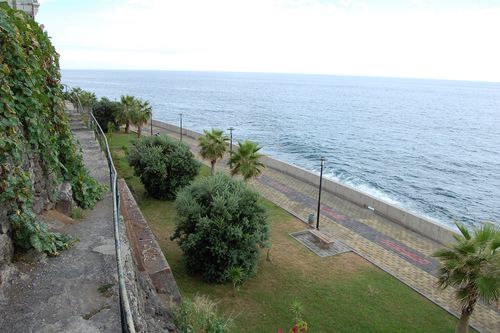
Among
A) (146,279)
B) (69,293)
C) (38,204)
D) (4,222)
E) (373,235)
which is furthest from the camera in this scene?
(373,235)

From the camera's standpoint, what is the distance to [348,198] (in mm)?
29469

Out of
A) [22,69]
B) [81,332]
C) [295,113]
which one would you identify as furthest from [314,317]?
[295,113]

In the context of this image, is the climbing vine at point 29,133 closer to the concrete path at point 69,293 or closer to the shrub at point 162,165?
the concrete path at point 69,293

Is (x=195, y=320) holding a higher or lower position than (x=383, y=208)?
higher

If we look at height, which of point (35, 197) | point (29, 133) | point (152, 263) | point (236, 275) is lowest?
point (236, 275)

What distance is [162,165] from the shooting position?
76.0ft

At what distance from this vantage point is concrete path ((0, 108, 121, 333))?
5.51 metres

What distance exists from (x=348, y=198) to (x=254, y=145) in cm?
1010

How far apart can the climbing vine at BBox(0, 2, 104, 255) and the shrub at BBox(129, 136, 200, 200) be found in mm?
12345

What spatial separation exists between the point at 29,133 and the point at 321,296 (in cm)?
1209

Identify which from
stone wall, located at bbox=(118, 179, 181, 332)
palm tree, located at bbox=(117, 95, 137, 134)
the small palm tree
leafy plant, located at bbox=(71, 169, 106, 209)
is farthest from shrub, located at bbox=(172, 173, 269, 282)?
palm tree, located at bbox=(117, 95, 137, 134)

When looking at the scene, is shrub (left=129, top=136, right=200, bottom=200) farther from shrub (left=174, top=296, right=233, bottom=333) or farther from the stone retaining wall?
shrub (left=174, top=296, right=233, bottom=333)

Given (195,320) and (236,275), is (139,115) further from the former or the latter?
(195,320)

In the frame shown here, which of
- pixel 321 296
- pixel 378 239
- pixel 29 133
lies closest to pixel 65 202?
pixel 29 133
